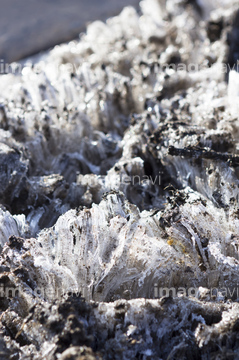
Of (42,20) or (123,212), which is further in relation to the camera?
(42,20)

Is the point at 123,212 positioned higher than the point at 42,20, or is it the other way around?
the point at 42,20

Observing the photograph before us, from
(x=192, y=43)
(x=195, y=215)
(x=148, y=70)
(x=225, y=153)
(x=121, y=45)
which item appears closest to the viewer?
(x=195, y=215)

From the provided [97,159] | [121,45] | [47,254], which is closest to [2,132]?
[97,159]

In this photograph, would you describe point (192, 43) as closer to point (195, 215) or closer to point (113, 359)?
point (195, 215)

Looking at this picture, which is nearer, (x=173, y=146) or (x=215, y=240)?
(x=215, y=240)

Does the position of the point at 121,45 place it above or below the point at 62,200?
above
